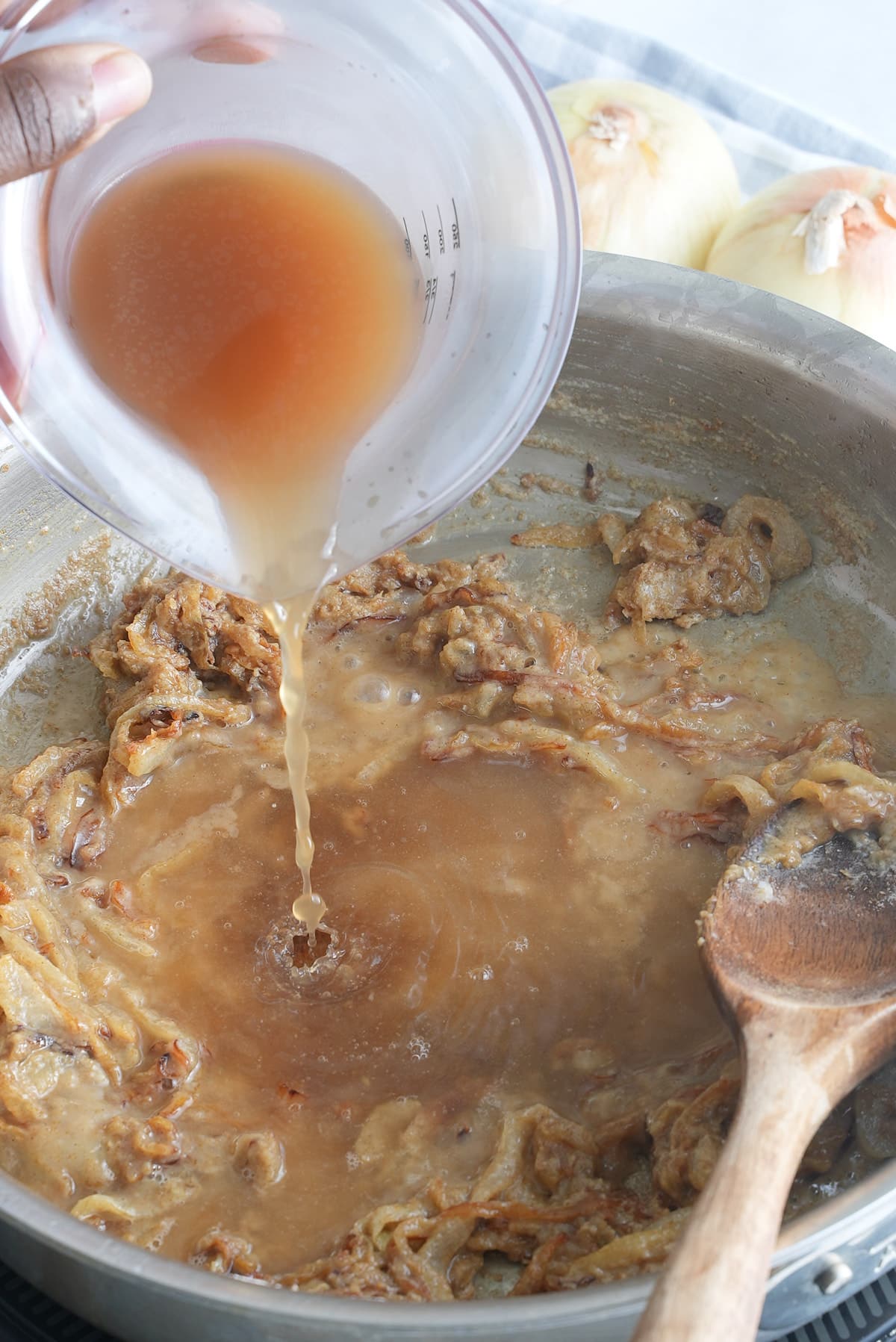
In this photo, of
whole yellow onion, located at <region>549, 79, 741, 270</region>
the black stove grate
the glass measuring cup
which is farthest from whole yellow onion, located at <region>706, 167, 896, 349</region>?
the black stove grate

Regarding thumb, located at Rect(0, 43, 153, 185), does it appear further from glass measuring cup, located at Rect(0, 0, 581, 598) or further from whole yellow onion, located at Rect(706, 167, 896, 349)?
whole yellow onion, located at Rect(706, 167, 896, 349)

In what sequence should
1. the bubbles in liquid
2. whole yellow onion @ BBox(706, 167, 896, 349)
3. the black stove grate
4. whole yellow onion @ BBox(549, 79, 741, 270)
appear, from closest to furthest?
the black stove grate
the bubbles in liquid
whole yellow onion @ BBox(706, 167, 896, 349)
whole yellow onion @ BBox(549, 79, 741, 270)

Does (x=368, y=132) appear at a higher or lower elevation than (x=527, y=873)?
higher

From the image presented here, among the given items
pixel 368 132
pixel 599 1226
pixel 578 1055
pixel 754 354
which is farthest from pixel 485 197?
pixel 599 1226

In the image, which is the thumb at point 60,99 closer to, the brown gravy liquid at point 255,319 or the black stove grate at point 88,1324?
the brown gravy liquid at point 255,319

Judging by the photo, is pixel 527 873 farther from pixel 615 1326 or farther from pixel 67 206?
pixel 67 206

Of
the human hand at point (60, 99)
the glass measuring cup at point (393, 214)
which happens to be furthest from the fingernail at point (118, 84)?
the glass measuring cup at point (393, 214)
